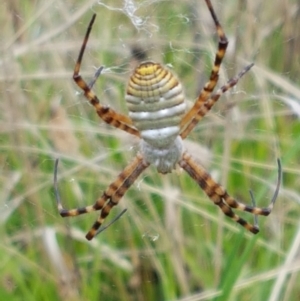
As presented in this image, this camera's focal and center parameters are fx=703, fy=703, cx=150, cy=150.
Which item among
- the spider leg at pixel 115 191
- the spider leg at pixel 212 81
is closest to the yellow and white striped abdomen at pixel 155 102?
the spider leg at pixel 212 81

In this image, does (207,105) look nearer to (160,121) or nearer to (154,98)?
(160,121)

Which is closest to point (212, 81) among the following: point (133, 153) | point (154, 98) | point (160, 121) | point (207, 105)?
point (207, 105)

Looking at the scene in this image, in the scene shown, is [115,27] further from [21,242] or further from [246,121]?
[21,242]

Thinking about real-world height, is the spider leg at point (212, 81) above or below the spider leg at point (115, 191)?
above

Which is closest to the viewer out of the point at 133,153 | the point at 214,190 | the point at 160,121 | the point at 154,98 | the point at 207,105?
the point at 154,98

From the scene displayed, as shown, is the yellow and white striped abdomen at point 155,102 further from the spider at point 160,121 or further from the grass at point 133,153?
Answer: the grass at point 133,153

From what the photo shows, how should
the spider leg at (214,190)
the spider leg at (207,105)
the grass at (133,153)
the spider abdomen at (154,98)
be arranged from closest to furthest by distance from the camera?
the spider abdomen at (154,98) → the spider leg at (207,105) → the spider leg at (214,190) → the grass at (133,153)
